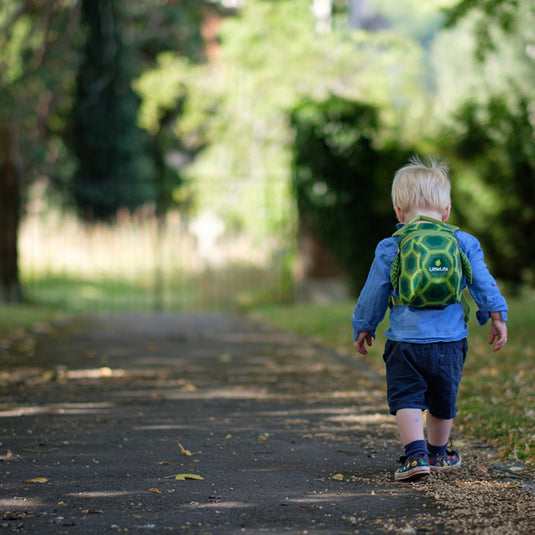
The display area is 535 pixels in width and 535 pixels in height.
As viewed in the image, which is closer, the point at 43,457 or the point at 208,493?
the point at 208,493

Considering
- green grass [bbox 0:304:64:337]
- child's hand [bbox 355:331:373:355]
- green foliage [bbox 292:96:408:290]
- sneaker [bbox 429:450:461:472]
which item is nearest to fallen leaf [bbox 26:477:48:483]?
child's hand [bbox 355:331:373:355]

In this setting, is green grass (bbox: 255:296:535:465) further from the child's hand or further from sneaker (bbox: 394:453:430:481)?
the child's hand

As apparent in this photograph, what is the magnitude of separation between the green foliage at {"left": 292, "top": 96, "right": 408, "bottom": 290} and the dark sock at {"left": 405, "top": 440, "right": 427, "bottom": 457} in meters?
9.95

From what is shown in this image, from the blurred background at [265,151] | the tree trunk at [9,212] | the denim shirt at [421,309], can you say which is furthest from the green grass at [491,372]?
the tree trunk at [9,212]

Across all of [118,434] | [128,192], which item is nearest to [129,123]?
[128,192]

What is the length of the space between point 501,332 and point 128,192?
22.3 metres

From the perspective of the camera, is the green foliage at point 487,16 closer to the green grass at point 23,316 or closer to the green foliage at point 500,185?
the green foliage at point 500,185

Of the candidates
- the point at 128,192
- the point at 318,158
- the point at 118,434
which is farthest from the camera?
the point at 128,192

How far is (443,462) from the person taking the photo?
161 inches

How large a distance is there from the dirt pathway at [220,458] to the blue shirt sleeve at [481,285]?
77 cm

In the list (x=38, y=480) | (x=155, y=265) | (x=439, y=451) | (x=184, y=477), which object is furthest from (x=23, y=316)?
(x=439, y=451)

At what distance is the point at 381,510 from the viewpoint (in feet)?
11.3

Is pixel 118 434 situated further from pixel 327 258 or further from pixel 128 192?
pixel 128 192

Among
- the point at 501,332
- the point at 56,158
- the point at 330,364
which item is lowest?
the point at 330,364
